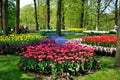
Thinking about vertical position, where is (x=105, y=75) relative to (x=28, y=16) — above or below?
below

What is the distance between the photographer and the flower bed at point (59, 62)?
394 inches

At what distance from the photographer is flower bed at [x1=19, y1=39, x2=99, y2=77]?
1002cm

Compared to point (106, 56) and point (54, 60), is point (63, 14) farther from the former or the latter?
point (54, 60)

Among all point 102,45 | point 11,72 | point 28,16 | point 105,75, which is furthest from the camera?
point 28,16

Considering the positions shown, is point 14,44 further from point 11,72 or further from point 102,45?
point 11,72

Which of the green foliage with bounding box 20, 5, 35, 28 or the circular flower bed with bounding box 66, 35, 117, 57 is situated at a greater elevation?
the green foliage with bounding box 20, 5, 35, 28

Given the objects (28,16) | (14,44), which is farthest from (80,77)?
(28,16)

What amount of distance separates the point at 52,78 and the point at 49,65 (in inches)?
23.6

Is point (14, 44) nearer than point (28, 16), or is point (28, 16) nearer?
point (14, 44)

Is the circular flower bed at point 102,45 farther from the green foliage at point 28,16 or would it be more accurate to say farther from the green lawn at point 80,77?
the green foliage at point 28,16

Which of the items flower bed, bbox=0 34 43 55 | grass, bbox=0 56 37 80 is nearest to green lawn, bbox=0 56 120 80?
grass, bbox=0 56 37 80

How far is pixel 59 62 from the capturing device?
32.5ft

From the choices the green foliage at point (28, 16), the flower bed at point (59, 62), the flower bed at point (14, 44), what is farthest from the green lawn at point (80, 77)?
the green foliage at point (28, 16)

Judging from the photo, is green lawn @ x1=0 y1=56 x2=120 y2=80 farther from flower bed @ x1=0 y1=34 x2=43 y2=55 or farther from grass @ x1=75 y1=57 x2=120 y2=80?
flower bed @ x1=0 y1=34 x2=43 y2=55
